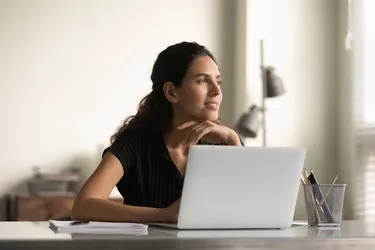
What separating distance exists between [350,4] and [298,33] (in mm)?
482

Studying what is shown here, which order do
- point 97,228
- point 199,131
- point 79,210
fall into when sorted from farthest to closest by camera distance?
point 199,131 < point 79,210 < point 97,228

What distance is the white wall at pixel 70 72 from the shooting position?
4.43 meters

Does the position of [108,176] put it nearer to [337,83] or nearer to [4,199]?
[4,199]

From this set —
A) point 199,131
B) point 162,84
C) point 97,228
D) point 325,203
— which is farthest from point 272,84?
point 97,228

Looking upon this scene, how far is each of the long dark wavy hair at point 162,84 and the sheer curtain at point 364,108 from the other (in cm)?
215

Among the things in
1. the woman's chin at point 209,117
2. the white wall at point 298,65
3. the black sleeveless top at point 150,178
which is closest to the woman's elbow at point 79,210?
the black sleeveless top at point 150,178

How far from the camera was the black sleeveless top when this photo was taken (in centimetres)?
198

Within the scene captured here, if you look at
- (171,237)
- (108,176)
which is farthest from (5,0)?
(171,237)

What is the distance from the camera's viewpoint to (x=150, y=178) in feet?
6.56

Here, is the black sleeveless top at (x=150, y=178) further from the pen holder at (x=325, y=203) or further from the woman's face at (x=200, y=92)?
the pen holder at (x=325, y=203)

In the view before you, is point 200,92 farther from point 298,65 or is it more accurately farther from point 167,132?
point 298,65

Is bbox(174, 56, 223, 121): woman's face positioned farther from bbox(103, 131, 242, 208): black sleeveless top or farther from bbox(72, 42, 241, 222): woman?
bbox(103, 131, 242, 208): black sleeveless top

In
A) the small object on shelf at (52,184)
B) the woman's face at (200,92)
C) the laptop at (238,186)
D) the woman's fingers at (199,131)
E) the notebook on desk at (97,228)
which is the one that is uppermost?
the woman's face at (200,92)

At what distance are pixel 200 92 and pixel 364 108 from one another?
2.32m
